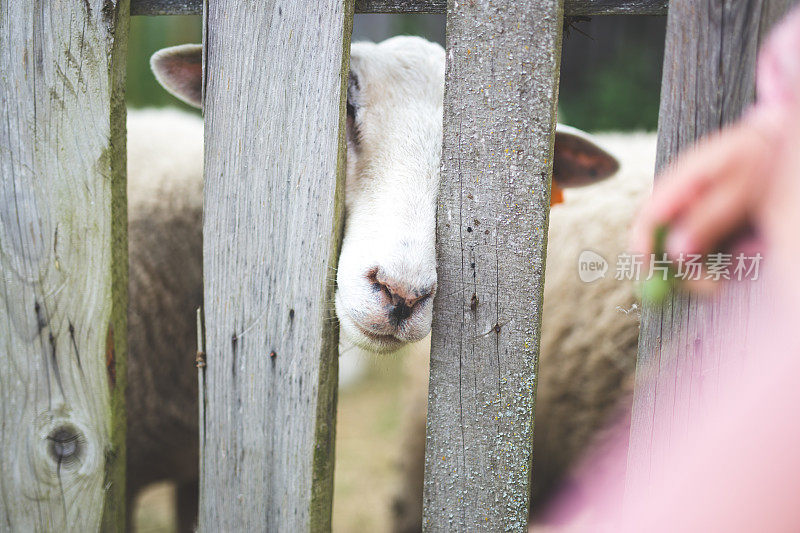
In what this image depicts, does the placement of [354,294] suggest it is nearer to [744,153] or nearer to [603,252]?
[744,153]

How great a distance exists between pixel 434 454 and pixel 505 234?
0.54m

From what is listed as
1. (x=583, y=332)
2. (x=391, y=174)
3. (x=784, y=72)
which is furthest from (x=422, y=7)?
(x=583, y=332)

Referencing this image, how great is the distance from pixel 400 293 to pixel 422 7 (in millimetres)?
631

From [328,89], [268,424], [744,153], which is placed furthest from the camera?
[268,424]

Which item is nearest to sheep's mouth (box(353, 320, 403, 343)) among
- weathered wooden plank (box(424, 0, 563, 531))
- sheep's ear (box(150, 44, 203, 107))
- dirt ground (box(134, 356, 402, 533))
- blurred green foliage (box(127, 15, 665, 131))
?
weathered wooden plank (box(424, 0, 563, 531))

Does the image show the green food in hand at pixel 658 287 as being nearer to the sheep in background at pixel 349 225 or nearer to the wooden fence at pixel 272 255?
the wooden fence at pixel 272 255

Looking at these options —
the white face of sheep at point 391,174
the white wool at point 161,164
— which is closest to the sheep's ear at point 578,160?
the white face of sheep at point 391,174

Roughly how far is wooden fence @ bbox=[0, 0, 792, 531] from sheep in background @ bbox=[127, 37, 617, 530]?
9 centimetres

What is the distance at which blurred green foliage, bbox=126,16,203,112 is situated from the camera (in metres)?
5.51

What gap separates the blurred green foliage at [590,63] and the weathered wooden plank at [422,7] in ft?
13.9

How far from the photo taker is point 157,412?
8.71 feet

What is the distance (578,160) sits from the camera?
2.21 m

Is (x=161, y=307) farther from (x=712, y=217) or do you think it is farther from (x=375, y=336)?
(x=712, y=217)

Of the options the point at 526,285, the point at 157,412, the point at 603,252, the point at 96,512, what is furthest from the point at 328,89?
the point at 157,412
